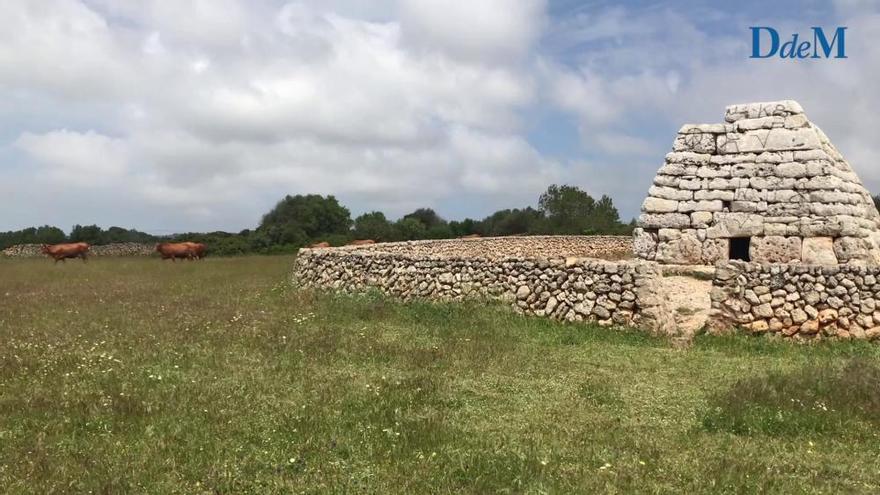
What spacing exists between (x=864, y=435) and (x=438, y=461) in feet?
14.8

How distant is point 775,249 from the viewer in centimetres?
1806

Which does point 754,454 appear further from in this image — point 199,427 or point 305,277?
point 305,277

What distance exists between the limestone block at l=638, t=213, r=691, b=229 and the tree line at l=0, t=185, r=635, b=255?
977 inches

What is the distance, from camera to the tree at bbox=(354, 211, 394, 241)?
178ft

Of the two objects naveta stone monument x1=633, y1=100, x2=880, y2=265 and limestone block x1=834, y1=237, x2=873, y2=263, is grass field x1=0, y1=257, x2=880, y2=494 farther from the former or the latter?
naveta stone monument x1=633, y1=100, x2=880, y2=265

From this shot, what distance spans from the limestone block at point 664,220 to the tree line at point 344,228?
2483 cm

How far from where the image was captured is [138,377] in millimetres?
9047

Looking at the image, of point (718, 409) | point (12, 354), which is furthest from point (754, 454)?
point (12, 354)

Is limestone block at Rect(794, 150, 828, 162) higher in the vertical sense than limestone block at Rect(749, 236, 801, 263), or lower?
higher

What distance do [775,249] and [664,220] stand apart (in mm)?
2824

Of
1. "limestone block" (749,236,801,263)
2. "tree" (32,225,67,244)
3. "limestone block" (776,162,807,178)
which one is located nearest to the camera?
"limestone block" (749,236,801,263)

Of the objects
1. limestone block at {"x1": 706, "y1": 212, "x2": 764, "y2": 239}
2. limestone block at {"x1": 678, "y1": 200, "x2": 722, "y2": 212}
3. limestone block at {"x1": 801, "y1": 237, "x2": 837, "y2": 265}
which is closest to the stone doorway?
limestone block at {"x1": 706, "y1": 212, "x2": 764, "y2": 239}

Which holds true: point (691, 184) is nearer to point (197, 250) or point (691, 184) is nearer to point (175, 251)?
point (175, 251)

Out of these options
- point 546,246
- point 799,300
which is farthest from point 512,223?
point 799,300
